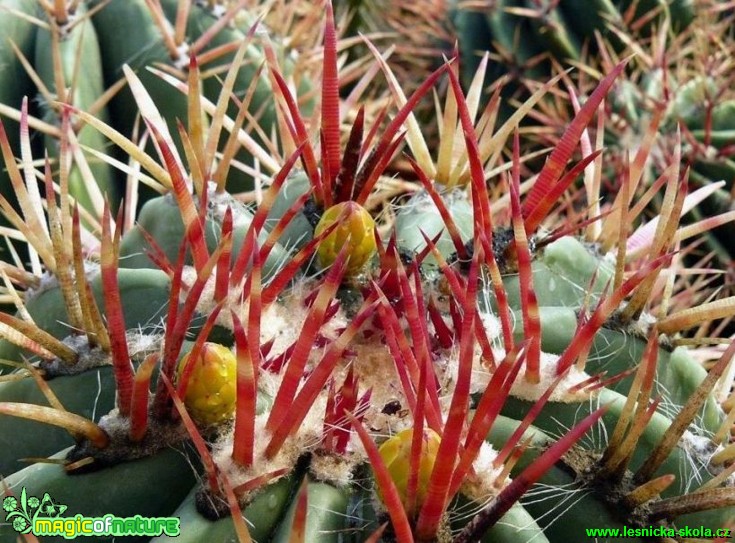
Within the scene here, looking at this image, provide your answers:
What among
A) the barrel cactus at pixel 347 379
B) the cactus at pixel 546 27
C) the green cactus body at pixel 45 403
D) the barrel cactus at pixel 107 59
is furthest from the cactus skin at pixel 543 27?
the green cactus body at pixel 45 403

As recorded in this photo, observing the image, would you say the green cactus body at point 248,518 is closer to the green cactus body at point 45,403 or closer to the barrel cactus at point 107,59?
the green cactus body at point 45,403

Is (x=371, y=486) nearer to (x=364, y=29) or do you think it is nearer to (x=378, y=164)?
(x=378, y=164)

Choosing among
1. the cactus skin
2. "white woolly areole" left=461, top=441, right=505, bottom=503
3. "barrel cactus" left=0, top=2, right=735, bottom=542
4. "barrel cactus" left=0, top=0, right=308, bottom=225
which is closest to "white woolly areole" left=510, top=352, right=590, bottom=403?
"barrel cactus" left=0, top=2, right=735, bottom=542

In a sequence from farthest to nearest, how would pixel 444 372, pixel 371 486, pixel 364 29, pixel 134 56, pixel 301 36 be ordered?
pixel 364 29, pixel 301 36, pixel 134 56, pixel 444 372, pixel 371 486

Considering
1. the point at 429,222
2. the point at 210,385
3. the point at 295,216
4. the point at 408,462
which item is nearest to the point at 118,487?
the point at 210,385

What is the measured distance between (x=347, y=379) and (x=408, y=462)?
111 millimetres

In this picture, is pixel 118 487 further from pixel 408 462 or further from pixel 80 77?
pixel 80 77

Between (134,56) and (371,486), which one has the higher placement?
(134,56)

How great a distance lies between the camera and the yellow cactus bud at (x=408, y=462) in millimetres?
588

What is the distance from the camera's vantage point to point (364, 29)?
2395 millimetres

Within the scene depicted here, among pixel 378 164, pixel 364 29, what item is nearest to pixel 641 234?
pixel 378 164

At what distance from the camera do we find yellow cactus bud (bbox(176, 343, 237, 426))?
662 mm

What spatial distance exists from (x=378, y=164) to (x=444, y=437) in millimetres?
353

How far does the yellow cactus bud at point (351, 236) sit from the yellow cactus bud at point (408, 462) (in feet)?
0.71
